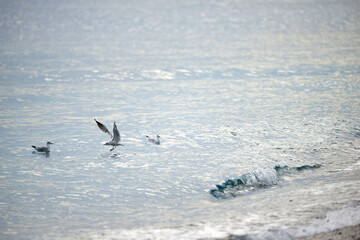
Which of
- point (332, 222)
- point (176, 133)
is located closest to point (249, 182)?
point (332, 222)

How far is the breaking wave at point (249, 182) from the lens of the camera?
25.4 feet

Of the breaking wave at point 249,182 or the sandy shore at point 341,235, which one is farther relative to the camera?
the breaking wave at point 249,182

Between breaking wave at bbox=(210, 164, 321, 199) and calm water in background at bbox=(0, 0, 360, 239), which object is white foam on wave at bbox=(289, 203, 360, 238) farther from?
breaking wave at bbox=(210, 164, 321, 199)

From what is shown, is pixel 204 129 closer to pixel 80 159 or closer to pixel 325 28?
pixel 80 159

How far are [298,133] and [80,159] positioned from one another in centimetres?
484

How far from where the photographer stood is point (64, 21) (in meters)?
37.7

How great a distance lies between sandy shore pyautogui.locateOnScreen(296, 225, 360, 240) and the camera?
5.31m

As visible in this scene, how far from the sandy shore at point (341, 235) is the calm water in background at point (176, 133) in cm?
22

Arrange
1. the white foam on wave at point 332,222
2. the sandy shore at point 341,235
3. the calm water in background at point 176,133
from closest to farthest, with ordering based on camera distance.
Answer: the sandy shore at point 341,235 < the white foam on wave at point 332,222 < the calm water in background at point 176,133

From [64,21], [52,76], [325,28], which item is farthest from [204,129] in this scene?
[64,21]

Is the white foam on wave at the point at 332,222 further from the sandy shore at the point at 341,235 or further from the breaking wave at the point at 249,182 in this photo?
the breaking wave at the point at 249,182

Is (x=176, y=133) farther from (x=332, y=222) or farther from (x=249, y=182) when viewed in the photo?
(x=332, y=222)

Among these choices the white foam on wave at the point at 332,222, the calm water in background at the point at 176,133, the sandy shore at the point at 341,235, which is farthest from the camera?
the calm water in background at the point at 176,133

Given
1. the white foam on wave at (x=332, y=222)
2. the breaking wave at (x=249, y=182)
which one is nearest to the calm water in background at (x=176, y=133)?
the white foam on wave at (x=332, y=222)
